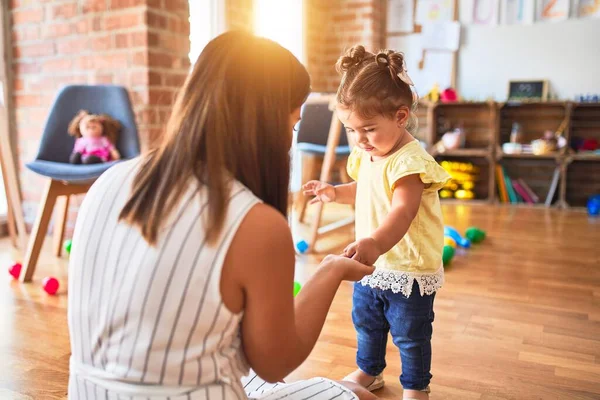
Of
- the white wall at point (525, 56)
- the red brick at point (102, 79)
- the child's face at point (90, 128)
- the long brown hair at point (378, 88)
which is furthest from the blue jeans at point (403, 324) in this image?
the white wall at point (525, 56)

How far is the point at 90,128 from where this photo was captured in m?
2.50

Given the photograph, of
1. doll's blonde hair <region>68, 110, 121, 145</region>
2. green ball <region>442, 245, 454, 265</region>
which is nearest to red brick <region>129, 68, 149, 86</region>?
doll's blonde hair <region>68, 110, 121, 145</region>

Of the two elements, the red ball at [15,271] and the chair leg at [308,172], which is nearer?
the red ball at [15,271]

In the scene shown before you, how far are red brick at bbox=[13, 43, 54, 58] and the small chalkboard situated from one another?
11.7ft

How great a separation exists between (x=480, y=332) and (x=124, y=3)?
2221mm

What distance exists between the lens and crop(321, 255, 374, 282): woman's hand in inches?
34.1

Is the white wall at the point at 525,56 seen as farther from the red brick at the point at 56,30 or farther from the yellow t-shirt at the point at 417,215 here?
the yellow t-shirt at the point at 417,215

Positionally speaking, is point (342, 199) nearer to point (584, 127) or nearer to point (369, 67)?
point (369, 67)

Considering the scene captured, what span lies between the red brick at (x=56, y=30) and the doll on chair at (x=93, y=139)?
0.60m

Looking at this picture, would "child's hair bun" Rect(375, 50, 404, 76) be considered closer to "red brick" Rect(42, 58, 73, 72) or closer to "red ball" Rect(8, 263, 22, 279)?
"red ball" Rect(8, 263, 22, 279)

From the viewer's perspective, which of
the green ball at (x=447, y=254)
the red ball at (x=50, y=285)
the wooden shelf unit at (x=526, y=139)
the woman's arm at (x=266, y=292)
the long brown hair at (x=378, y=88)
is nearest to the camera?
the woman's arm at (x=266, y=292)

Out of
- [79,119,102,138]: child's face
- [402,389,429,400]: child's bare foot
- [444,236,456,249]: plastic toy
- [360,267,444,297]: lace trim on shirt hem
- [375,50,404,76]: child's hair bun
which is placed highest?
[375,50,404,76]: child's hair bun

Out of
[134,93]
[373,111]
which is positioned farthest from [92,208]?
[134,93]

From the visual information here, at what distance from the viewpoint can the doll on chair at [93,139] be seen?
251 centimetres
